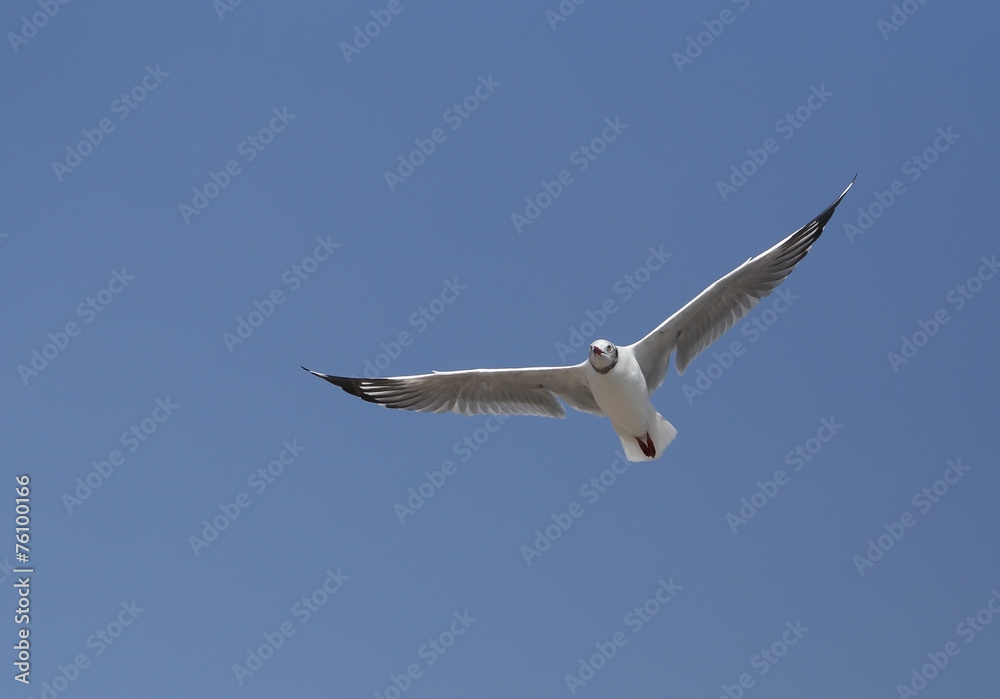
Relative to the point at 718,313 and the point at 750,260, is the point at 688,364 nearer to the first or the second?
the point at 718,313

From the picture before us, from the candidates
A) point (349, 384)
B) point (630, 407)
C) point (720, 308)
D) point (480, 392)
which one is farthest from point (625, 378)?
point (349, 384)

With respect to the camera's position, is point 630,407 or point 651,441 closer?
point 630,407

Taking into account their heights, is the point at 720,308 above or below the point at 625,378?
above

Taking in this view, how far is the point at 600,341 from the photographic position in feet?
21.2

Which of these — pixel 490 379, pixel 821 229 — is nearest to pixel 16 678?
pixel 490 379

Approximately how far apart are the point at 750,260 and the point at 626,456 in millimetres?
1683

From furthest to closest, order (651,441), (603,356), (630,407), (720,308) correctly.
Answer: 1. (720,308)
2. (651,441)
3. (630,407)
4. (603,356)

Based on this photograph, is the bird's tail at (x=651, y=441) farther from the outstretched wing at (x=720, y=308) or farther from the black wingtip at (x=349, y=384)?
the black wingtip at (x=349, y=384)

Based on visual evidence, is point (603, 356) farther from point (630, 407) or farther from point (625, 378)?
point (630, 407)

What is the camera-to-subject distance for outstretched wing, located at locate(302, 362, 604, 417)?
22.9 feet

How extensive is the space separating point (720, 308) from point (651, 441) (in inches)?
43.7

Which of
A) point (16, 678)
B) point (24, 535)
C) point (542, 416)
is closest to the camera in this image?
point (16, 678)

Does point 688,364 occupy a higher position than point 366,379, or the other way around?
point 688,364

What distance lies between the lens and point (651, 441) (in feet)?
22.1
